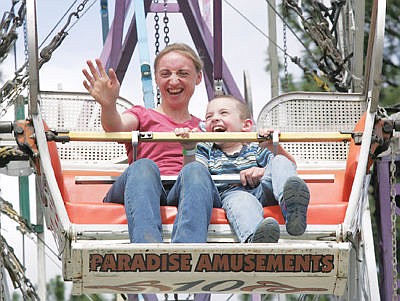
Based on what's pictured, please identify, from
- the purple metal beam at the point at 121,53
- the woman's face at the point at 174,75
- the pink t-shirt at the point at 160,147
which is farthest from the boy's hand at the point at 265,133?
the purple metal beam at the point at 121,53

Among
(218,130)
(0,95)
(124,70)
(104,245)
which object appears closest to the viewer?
(104,245)

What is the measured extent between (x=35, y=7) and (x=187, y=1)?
3.28 metres

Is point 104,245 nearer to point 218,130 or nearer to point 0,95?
point 218,130

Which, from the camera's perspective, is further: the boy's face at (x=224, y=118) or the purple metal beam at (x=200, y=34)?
the purple metal beam at (x=200, y=34)

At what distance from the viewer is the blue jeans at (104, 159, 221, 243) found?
23.2 feet

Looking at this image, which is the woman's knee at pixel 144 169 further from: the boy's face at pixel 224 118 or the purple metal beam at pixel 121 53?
the purple metal beam at pixel 121 53

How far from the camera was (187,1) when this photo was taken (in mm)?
10430

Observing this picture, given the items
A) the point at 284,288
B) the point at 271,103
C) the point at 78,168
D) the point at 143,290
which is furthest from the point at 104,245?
the point at 271,103

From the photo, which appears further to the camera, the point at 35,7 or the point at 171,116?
the point at 171,116

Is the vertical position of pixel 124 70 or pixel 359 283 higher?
pixel 124 70

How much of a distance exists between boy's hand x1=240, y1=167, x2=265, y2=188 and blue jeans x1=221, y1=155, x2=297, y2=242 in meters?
0.03

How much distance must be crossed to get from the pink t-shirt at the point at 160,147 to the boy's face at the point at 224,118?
243 mm

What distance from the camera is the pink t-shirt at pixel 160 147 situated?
306 inches

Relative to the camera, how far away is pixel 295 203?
7.05m
